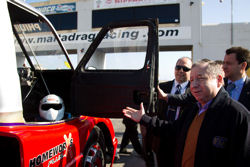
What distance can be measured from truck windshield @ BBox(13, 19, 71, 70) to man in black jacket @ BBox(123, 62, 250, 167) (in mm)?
2005

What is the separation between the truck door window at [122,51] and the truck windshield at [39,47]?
30.4 inches

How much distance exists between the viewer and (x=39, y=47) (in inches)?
120

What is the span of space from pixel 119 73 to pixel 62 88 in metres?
1.35

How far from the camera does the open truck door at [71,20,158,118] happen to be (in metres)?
2.12

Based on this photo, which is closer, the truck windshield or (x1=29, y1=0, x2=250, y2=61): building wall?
the truck windshield

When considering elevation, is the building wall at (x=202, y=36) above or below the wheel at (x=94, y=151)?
above

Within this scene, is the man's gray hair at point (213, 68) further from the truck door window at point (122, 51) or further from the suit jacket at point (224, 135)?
the truck door window at point (122, 51)

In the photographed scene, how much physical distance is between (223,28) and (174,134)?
16.0 meters

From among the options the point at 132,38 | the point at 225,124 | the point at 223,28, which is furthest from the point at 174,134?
the point at 223,28

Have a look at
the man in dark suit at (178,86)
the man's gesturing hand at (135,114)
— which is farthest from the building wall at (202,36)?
the man's gesturing hand at (135,114)

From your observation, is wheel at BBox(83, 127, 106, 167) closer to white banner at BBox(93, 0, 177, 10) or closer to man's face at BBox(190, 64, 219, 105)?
man's face at BBox(190, 64, 219, 105)

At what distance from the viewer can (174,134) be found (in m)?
1.77

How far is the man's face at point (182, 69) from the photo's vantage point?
2.65 m

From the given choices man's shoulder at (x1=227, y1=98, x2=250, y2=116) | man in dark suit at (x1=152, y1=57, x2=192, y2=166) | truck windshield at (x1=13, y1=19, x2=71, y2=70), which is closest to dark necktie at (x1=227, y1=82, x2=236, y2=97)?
man in dark suit at (x1=152, y1=57, x2=192, y2=166)
